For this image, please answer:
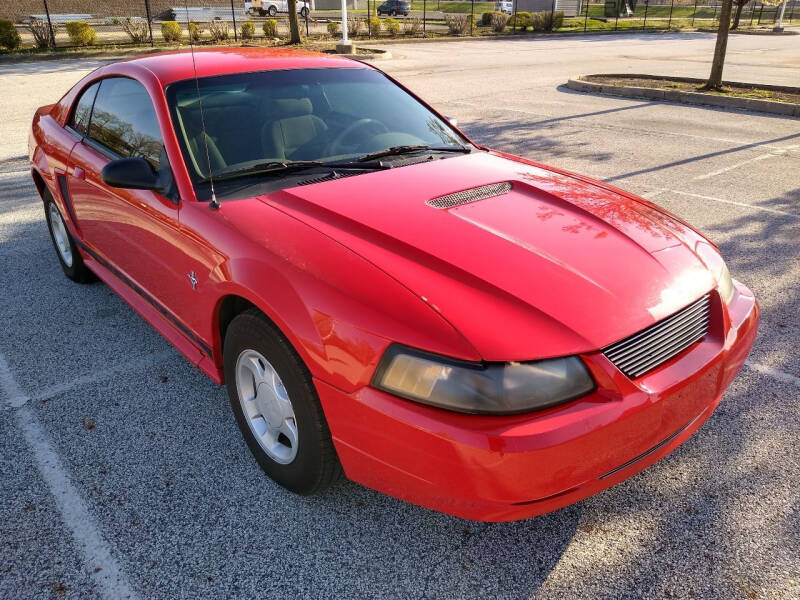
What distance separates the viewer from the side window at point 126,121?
3.13m

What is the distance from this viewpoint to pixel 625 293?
2.19m

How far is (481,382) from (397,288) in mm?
425

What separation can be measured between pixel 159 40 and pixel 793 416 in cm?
2632

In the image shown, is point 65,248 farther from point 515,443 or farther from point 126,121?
point 515,443

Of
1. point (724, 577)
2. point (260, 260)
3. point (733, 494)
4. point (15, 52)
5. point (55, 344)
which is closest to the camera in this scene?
point (724, 577)

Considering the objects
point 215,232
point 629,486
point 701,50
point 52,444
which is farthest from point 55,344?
point 701,50

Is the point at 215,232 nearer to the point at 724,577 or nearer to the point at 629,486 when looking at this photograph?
the point at 629,486

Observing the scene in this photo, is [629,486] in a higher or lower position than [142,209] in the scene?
lower

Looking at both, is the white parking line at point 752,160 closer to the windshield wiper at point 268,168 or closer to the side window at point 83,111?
the windshield wiper at point 268,168

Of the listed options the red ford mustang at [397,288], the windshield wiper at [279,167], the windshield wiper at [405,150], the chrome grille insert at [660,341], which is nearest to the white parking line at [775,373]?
the red ford mustang at [397,288]

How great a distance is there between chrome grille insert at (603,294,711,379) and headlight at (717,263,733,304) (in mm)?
162

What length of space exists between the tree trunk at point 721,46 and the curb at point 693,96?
34.4 inches

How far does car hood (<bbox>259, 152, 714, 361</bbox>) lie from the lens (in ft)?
6.60

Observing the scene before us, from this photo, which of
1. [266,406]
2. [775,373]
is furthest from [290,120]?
[775,373]
